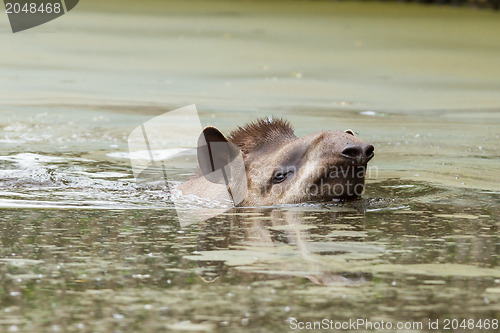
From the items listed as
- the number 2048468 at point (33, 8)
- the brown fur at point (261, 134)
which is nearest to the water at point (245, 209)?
the brown fur at point (261, 134)

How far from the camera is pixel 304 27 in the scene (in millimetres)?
21172

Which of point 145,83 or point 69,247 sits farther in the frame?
point 145,83

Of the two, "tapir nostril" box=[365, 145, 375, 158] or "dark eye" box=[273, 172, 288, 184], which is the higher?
"tapir nostril" box=[365, 145, 375, 158]

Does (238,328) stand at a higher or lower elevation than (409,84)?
higher

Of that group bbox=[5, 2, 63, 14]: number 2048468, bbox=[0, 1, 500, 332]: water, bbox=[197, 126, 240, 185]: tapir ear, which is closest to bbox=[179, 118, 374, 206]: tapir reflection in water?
bbox=[197, 126, 240, 185]: tapir ear

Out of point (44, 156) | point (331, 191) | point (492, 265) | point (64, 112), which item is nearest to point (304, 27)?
point (64, 112)

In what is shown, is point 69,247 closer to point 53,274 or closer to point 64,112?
point 53,274

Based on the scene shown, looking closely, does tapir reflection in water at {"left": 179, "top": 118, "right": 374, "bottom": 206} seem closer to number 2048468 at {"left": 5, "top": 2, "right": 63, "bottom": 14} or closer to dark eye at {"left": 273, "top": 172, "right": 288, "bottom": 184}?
dark eye at {"left": 273, "top": 172, "right": 288, "bottom": 184}

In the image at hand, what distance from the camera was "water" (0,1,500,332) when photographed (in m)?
4.36

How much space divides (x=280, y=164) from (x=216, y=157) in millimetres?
483

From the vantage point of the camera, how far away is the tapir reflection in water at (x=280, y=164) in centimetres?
621

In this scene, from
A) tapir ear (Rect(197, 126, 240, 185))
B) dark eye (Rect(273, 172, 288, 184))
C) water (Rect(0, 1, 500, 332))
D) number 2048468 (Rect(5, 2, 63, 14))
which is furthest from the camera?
number 2048468 (Rect(5, 2, 63, 14))

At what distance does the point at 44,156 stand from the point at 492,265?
16.6 feet

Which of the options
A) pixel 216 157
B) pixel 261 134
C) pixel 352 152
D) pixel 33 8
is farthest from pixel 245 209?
pixel 33 8
